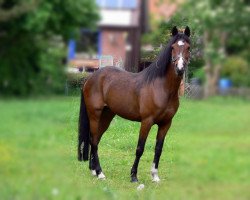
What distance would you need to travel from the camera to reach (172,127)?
202cm

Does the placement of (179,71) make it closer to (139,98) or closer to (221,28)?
(139,98)

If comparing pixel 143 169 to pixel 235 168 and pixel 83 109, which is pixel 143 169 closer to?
pixel 83 109

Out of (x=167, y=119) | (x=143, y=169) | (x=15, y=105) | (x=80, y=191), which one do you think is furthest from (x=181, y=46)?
(x=15, y=105)

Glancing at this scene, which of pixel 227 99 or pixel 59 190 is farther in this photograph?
pixel 227 99

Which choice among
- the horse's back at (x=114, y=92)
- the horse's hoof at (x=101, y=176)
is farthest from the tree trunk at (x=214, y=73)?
the horse's hoof at (x=101, y=176)

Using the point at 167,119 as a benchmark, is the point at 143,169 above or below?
below

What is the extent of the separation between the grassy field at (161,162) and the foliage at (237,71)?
108mm

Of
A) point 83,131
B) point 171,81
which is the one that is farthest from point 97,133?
point 171,81

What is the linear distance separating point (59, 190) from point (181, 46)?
63cm

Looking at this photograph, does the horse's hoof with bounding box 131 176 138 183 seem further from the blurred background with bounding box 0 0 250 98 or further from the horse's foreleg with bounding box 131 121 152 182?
the blurred background with bounding box 0 0 250 98

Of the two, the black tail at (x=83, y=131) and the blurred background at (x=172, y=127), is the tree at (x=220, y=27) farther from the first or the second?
the black tail at (x=83, y=131)

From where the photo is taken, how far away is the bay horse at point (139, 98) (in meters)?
1.97

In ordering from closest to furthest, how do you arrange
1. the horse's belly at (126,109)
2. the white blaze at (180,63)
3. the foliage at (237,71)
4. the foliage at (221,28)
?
1. the white blaze at (180,63)
2. the horse's belly at (126,109)
3. the foliage at (221,28)
4. the foliage at (237,71)

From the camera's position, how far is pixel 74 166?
2.11 m
